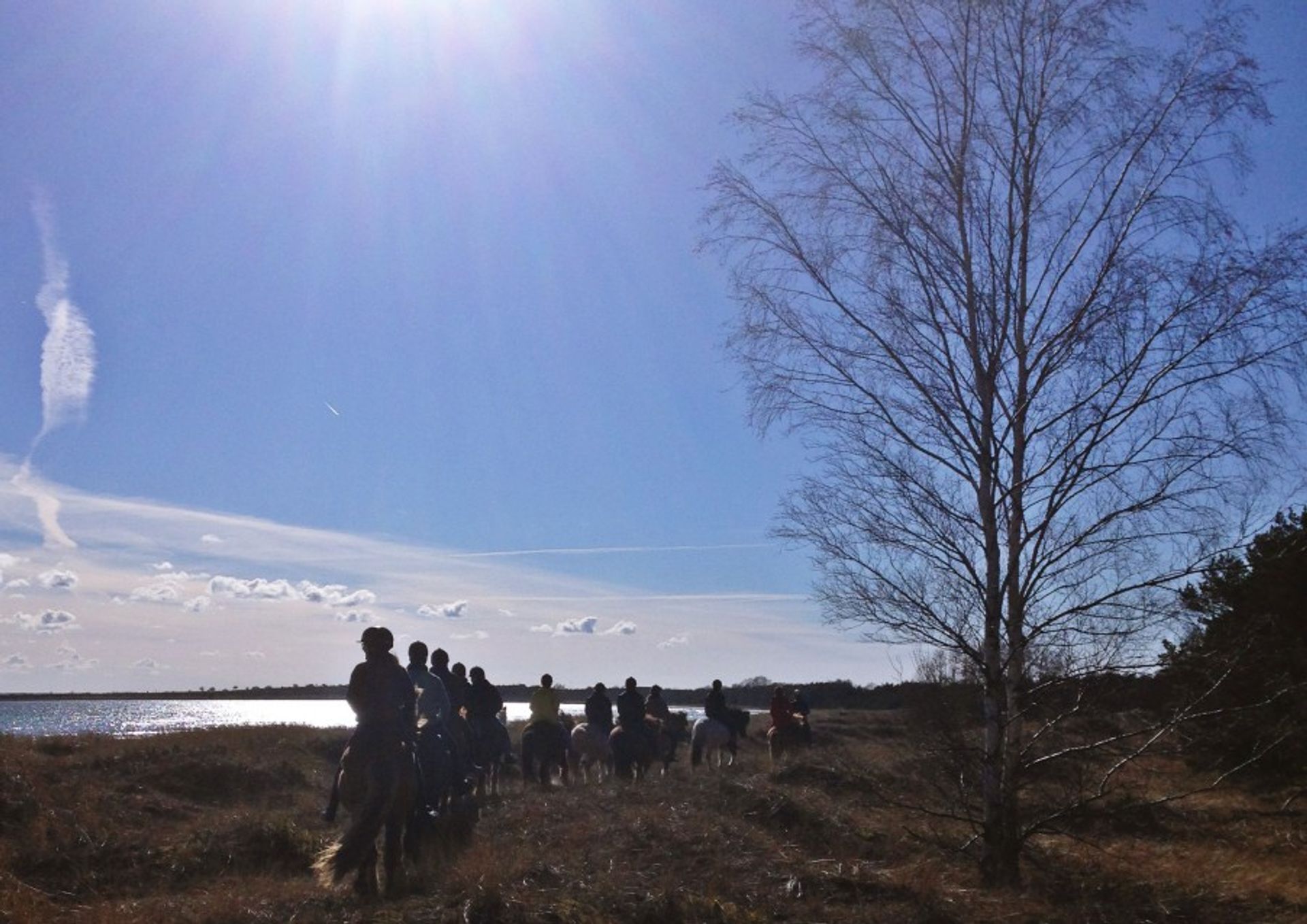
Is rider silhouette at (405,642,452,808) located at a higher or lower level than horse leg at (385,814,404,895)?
higher

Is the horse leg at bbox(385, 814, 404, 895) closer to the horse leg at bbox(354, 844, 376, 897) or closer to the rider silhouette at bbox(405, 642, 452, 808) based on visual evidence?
the horse leg at bbox(354, 844, 376, 897)

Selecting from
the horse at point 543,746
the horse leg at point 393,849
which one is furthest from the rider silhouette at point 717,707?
the horse leg at point 393,849

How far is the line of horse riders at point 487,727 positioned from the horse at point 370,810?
0.18 ft

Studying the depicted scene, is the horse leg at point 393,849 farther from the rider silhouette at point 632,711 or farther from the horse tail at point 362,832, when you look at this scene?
the rider silhouette at point 632,711

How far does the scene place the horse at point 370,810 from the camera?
398 inches

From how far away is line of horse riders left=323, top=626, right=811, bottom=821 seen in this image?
34.5 feet

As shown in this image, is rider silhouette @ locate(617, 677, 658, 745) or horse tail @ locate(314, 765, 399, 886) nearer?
horse tail @ locate(314, 765, 399, 886)

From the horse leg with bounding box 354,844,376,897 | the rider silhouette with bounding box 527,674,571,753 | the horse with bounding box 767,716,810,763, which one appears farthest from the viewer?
the horse with bounding box 767,716,810,763

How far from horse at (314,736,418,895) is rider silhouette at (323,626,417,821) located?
31mm

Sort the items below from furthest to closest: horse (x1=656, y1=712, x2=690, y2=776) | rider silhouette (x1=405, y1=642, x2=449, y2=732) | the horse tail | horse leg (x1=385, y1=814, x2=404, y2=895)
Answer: horse (x1=656, y1=712, x2=690, y2=776), rider silhouette (x1=405, y1=642, x2=449, y2=732), horse leg (x1=385, y1=814, x2=404, y2=895), the horse tail

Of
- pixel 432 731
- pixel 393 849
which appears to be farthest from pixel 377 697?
pixel 432 731

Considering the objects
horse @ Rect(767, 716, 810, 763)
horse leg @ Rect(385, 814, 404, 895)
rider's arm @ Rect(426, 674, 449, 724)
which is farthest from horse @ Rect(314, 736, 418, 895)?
horse @ Rect(767, 716, 810, 763)

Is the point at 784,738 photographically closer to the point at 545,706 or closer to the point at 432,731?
the point at 545,706

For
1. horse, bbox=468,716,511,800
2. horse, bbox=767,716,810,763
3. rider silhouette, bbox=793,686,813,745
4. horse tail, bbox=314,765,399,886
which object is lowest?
horse tail, bbox=314,765,399,886
